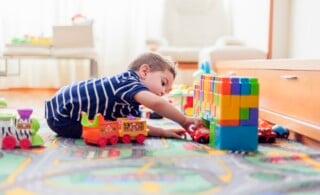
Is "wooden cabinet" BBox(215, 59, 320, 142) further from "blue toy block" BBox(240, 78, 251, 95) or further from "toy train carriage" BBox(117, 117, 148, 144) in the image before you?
"toy train carriage" BBox(117, 117, 148, 144)

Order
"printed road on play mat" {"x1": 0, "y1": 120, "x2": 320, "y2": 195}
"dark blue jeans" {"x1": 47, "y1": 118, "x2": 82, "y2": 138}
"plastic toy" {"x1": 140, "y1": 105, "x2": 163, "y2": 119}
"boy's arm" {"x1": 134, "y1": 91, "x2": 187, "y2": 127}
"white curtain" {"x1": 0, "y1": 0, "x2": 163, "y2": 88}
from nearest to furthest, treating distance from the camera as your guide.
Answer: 1. "printed road on play mat" {"x1": 0, "y1": 120, "x2": 320, "y2": 195}
2. "boy's arm" {"x1": 134, "y1": 91, "x2": 187, "y2": 127}
3. "dark blue jeans" {"x1": 47, "y1": 118, "x2": 82, "y2": 138}
4. "plastic toy" {"x1": 140, "y1": 105, "x2": 163, "y2": 119}
5. "white curtain" {"x1": 0, "y1": 0, "x2": 163, "y2": 88}

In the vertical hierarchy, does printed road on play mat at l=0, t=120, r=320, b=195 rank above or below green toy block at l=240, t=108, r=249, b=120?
below

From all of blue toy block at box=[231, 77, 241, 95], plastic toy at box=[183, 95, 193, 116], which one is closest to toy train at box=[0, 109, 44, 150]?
blue toy block at box=[231, 77, 241, 95]

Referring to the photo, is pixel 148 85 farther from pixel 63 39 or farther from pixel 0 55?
pixel 0 55

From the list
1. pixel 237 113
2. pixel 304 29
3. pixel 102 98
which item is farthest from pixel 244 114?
pixel 304 29

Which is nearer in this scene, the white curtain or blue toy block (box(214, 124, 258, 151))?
blue toy block (box(214, 124, 258, 151))

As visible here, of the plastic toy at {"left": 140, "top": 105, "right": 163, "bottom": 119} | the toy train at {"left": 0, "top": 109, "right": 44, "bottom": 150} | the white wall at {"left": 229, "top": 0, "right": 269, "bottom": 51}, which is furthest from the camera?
the white wall at {"left": 229, "top": 0, "right": 269, "bottom": 51}

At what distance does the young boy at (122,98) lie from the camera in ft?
4.06

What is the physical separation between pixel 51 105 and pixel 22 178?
564 mm

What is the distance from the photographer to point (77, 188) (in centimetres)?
76

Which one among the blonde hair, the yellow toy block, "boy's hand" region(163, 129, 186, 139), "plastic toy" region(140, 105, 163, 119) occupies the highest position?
the blonde hair

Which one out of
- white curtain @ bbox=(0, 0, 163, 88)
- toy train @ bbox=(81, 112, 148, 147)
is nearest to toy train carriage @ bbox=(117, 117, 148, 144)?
toy train @ bbox=(81, 112, 148, 147)

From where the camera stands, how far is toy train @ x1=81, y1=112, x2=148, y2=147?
1.16m

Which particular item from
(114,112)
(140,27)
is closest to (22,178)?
(114,112)
